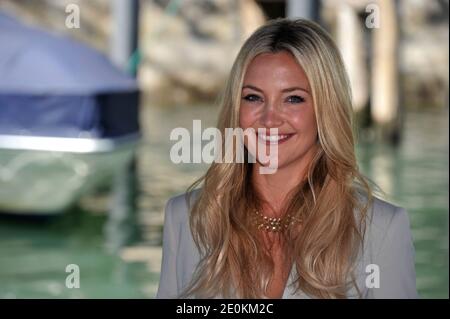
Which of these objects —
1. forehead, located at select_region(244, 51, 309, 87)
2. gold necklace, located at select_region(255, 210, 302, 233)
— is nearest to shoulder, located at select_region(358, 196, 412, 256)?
gold necklace, located at select_region(255, 210, 302, 233)

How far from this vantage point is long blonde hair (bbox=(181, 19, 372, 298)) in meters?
1.54

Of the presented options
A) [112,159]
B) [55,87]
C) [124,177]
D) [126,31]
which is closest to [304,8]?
[55,87]

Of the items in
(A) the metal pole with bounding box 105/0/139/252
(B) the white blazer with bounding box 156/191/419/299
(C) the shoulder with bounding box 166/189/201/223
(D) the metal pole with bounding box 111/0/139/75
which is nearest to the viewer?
(B) the white blazer with bounding box 156/191/419/299

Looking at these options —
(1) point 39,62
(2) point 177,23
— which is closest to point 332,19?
(2) point 177,23

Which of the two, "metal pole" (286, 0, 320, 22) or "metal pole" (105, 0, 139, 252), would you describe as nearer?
"metal pole" (105, 0, 139, 252)

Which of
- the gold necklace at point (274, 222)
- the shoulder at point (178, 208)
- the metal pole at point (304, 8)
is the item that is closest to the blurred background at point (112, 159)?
the metal pole at point (304, 8)

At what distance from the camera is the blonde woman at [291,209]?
1536 mm

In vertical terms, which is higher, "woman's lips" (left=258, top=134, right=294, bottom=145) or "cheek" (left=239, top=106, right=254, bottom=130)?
"cheek" (left=239, top=106, right=254, bottom=130)

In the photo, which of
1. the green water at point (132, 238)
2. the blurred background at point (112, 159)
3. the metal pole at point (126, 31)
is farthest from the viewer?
the metal pole at point (126, 31)

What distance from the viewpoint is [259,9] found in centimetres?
1454

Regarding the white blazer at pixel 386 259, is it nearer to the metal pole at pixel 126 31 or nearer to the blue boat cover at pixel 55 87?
the blue boat cover at pixel 55 87

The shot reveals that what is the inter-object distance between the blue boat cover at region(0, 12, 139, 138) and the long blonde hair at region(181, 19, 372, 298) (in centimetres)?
474

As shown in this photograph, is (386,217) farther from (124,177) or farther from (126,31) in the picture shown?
(126,31)

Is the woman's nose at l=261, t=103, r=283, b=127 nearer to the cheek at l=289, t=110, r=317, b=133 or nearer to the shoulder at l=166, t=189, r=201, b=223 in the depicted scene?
the cheek at l=289, t=110, r=317, b=133
